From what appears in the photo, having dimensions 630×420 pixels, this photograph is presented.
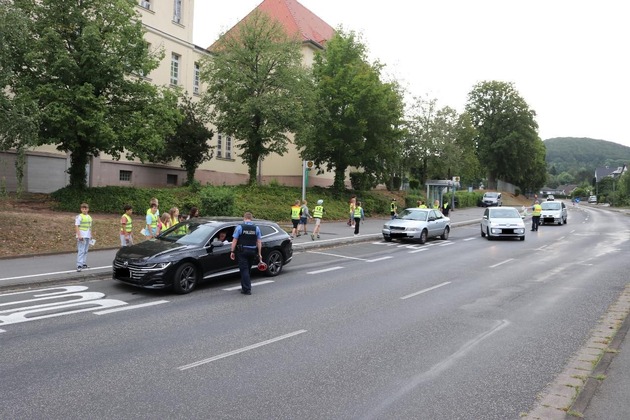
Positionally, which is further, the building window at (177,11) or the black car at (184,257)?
the building window at (177,11)

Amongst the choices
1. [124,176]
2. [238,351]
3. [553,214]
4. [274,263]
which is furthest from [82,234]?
[553,214]

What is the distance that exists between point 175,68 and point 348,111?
13.4 metres

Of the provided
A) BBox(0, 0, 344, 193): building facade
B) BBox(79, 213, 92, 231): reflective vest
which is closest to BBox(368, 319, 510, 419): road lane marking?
BBox(79, 213, 92, 231): reflective vest

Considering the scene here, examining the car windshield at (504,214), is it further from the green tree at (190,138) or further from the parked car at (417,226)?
the green tree at (190,138)

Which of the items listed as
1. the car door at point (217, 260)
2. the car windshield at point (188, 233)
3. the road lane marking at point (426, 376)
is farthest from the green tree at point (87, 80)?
the road lane marking at point (426, 376)

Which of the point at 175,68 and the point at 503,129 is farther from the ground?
the point at 503,129

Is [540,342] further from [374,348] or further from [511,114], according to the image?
[511,114]

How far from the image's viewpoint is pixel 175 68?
35.1 m

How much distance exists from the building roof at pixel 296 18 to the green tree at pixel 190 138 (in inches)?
748

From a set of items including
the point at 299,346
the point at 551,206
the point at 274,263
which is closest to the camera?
the point at 299,346

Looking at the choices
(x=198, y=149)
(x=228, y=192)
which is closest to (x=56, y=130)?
(x=228, y=192)

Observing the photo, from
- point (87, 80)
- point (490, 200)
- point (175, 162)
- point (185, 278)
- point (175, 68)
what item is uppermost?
point (175, 68)

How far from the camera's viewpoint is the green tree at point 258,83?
27547 mm

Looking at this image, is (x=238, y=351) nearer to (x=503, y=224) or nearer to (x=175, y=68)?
(x=503, y=224)
